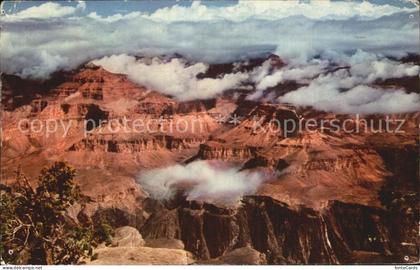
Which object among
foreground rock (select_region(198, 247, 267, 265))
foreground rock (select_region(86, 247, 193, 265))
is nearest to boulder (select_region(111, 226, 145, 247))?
foreground rock (select_region(86, 247, 193, 265))

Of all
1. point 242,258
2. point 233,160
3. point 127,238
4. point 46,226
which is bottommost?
point 242,258

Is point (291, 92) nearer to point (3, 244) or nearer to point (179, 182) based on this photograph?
point (179, 182)

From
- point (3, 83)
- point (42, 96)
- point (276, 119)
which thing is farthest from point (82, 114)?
point (276, 119)

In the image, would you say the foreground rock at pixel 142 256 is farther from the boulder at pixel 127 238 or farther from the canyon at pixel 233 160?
the canyon at pixel 233 160

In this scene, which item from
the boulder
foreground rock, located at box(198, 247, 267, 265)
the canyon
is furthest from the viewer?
the boulder

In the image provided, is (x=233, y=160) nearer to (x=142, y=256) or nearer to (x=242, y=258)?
(x=242, y=258)

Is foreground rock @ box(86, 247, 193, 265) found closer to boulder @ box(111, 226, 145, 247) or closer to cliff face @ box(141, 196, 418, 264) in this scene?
boulder @ box(111, 226, 145, 247)

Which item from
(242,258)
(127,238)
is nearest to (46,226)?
(127,238)
